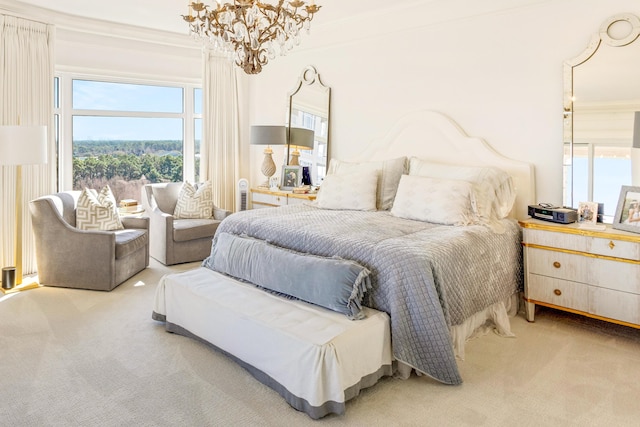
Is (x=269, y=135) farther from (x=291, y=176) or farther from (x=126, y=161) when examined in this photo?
(x=126, y=161)

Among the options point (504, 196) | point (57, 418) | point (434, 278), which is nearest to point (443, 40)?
point (504, 196)

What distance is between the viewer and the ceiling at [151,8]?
429 cm

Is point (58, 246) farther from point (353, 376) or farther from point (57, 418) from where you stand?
point (353, 376)

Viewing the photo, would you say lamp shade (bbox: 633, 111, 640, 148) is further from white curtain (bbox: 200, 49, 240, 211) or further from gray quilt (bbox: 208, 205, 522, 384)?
white curtain (bbox: 200, 49, 240, 211)

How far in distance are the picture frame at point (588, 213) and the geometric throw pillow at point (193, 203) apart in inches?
147

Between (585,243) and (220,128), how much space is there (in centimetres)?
448

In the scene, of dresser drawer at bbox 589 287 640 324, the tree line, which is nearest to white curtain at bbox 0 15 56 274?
the tree line

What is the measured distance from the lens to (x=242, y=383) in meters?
2.41

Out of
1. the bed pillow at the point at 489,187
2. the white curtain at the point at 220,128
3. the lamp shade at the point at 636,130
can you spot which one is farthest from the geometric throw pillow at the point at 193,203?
the lamp shade at the point at 636,130

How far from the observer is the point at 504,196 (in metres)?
3.52

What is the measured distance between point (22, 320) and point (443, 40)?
13.5ft

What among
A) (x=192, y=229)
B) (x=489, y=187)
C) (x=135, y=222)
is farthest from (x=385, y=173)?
(x=135, y=222)

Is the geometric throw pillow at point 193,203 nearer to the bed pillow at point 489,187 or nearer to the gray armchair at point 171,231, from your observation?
the gray armchair at point 171,231

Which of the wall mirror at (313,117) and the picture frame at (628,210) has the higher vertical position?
the wall mirror at (313,117)
